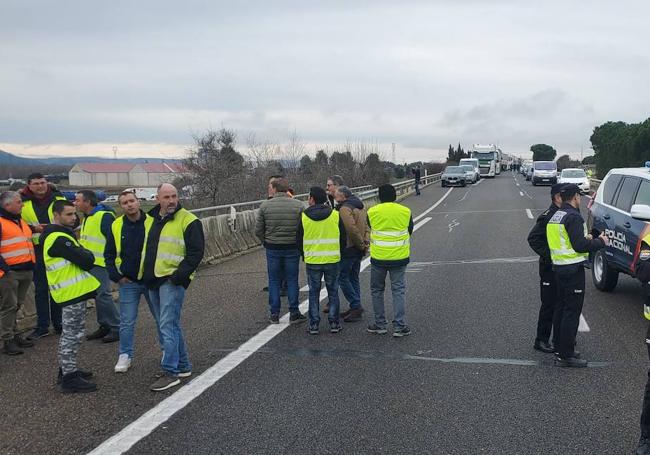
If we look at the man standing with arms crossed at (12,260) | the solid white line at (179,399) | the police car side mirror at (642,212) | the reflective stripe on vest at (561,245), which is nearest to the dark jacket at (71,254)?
the solid white line at (179,399)

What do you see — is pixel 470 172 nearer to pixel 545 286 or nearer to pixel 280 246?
pixel 280 246

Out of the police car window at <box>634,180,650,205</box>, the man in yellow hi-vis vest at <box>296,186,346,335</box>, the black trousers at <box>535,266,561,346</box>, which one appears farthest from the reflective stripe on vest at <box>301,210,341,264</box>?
the police car window at <box>634,180,650,205</box>

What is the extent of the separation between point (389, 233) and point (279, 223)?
4.66ft

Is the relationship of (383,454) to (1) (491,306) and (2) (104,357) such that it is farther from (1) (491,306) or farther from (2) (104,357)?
(1) (491,306)

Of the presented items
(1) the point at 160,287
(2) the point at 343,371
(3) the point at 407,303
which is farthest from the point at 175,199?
(3) the point at 407,303

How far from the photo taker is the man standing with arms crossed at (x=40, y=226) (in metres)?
7.28

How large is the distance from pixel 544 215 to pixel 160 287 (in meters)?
3.81

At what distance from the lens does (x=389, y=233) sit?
7.07 metres

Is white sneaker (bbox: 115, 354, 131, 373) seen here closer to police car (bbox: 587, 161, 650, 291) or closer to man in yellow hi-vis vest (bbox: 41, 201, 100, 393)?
man in yellow hi-vis vest (bbox: 41, 201, 100, 393)

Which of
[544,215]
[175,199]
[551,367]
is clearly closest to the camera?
[175,199]

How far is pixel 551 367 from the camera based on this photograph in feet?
19.1

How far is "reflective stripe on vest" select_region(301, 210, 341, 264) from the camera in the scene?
7.34m

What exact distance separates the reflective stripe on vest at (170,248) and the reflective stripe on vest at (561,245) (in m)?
3.38

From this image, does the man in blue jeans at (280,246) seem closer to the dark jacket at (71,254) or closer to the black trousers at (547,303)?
the dark jacket at (71,254)
